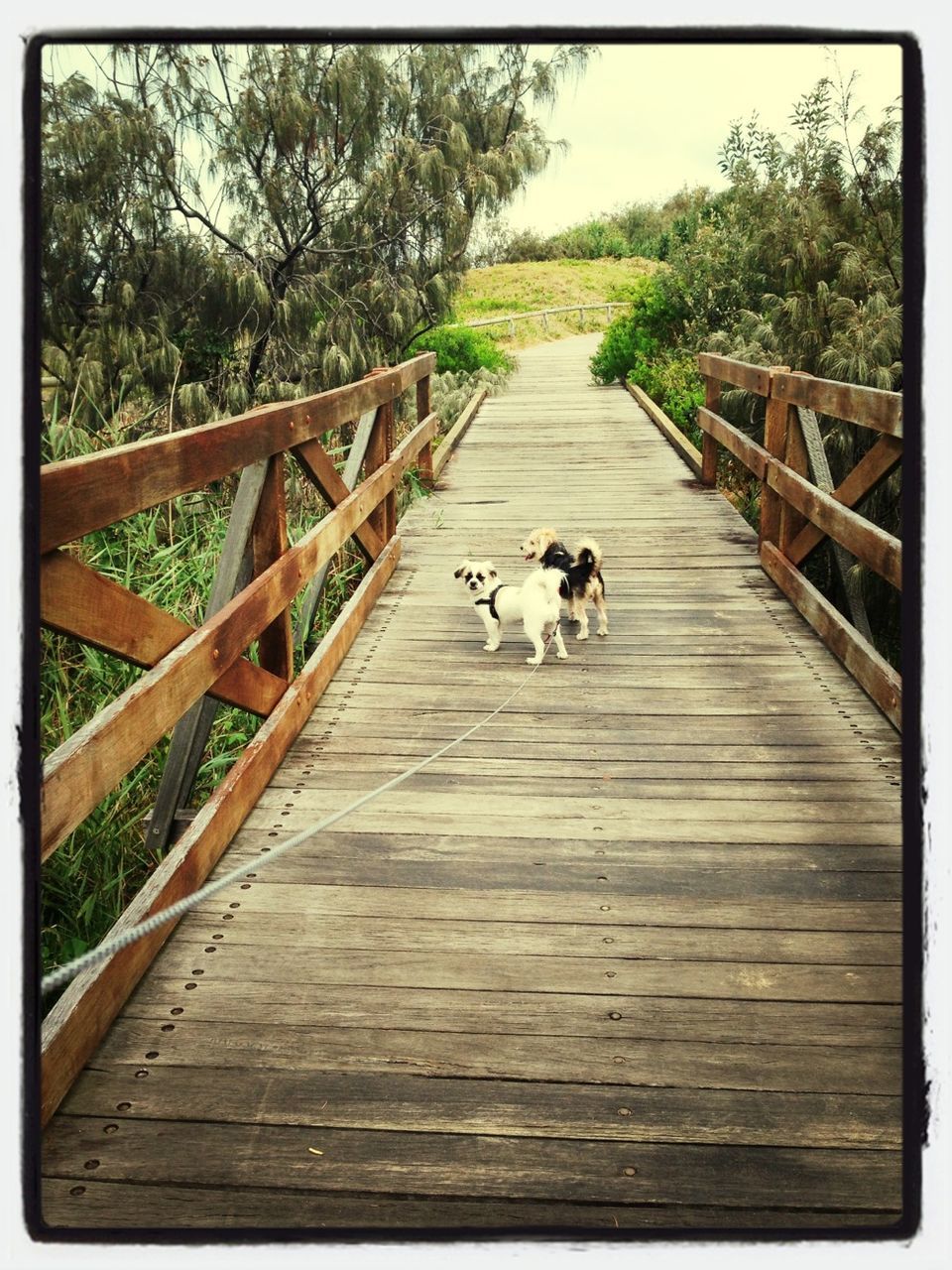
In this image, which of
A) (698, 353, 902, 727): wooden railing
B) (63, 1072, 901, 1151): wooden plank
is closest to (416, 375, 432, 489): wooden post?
(698, 353, 902, 727): wooden railing

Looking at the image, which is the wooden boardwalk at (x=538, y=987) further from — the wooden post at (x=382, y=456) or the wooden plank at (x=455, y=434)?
the wooden plank at (x=455, y=434)

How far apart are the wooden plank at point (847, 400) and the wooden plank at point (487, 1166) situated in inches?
76.0

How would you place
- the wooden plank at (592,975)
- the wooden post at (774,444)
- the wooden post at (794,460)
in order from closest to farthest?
the wooden plank at (592,975) → the wooden post at (794,460) → the wooden post at (774,444)

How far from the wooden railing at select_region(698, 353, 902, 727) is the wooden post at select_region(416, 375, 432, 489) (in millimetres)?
2405

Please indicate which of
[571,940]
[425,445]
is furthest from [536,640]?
[425,445]

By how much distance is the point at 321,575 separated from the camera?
557cm

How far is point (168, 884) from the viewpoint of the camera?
9.06ft

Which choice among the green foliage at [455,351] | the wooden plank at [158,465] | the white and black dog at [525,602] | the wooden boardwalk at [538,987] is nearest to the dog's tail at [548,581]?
the white and black dog at [525,602]

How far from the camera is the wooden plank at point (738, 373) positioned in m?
6.34

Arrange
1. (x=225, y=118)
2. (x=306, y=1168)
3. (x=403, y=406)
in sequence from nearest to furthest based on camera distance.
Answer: (x=306, y=1168) → (x=225, y=118) → (x=403, y=406)

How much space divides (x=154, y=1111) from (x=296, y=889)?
92cm

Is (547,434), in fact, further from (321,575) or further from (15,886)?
(15,886)

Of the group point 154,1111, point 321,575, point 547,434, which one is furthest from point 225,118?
point 154,1111

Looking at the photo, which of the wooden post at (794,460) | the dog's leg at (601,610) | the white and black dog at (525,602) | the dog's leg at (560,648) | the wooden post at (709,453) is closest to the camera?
the white and black dog at (525,602)
